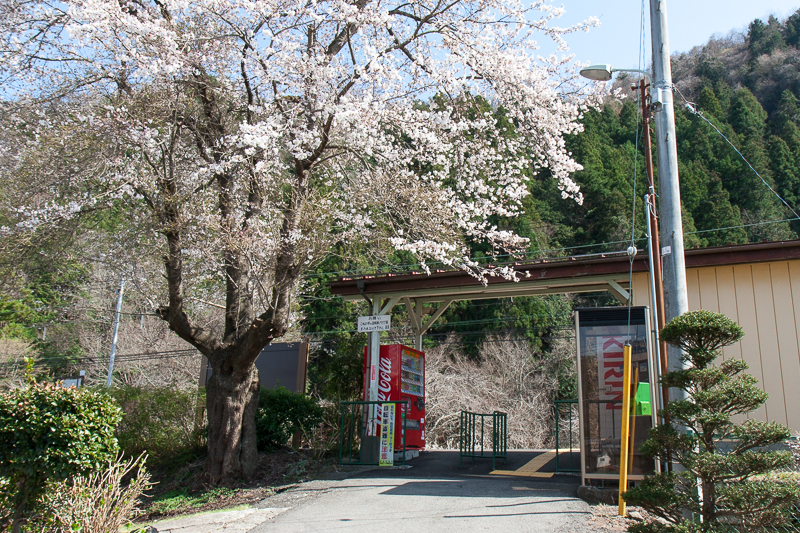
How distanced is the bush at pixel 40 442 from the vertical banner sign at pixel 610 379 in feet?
19.0

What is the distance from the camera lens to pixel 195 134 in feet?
29.1

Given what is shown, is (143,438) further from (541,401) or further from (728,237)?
(728,237)

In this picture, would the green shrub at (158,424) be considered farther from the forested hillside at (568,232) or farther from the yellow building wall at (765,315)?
the forested hillside at (568,232)

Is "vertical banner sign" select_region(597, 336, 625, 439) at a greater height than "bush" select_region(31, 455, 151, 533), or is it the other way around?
"vertical banner sign" select_region(597, 336, 625, 439)

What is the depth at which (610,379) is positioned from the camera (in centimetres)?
724

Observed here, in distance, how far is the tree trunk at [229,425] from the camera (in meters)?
8.70

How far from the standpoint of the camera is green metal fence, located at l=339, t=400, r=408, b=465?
32.1ft

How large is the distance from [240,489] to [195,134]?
5.54m

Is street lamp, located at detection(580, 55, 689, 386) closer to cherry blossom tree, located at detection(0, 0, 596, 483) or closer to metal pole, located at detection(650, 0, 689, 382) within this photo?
metal pole, located at detection(650, 0, 689, 382)

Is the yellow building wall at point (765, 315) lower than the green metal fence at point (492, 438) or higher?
higher

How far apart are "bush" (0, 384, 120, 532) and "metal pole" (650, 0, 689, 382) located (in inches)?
220

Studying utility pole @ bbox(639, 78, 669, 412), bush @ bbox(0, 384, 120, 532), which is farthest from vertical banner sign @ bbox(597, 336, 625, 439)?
bush @ bbox(0, 384, 120, 532)

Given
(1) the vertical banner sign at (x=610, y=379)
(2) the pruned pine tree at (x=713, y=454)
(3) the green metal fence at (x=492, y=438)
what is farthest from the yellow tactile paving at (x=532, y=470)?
(2) the pruned pine tree at (x=713, y=454)

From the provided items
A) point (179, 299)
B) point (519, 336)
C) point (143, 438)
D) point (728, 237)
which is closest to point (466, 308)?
point (519, 336)
